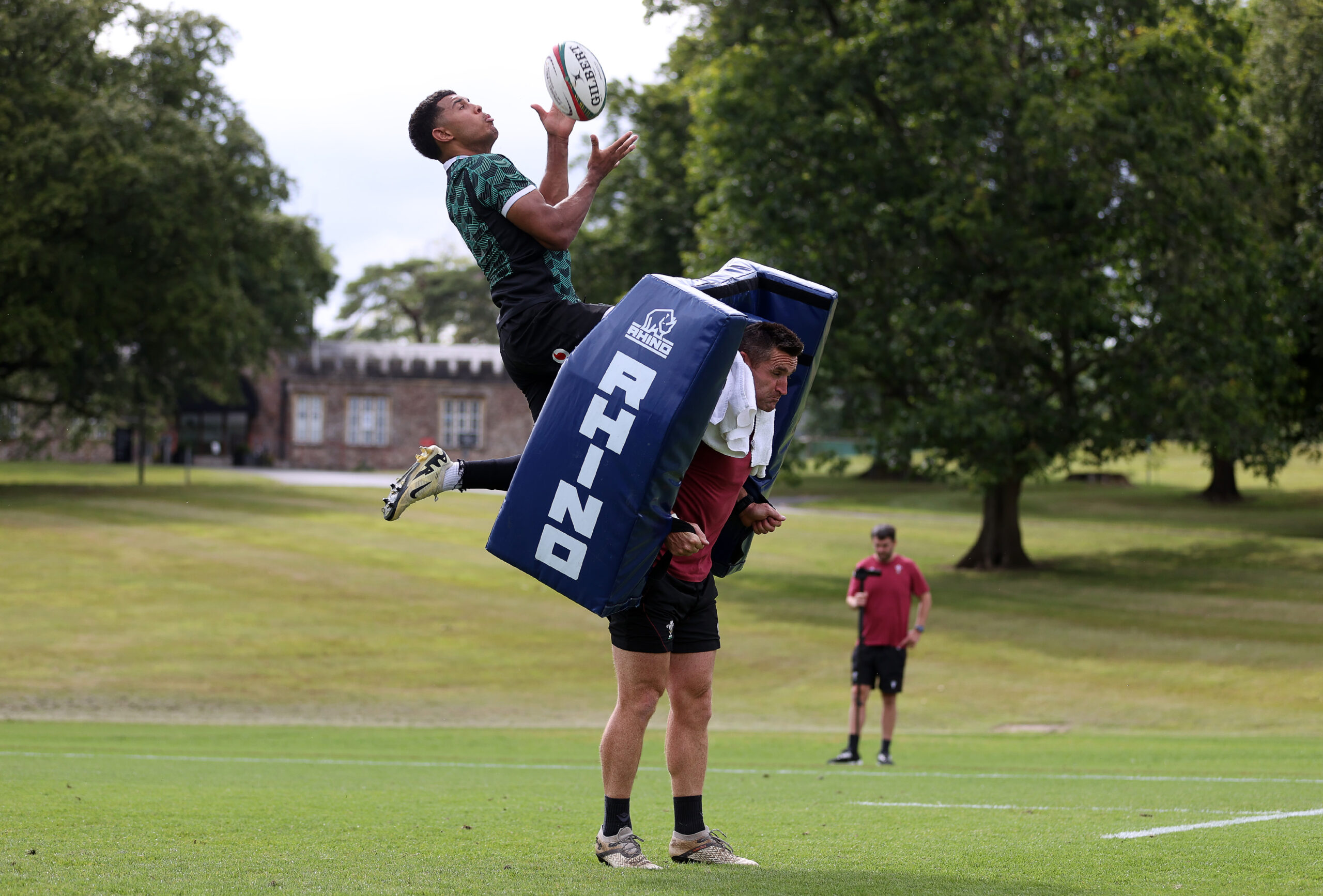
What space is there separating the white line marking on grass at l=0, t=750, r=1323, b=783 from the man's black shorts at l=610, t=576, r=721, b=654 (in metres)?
5.72

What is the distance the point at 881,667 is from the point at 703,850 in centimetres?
829

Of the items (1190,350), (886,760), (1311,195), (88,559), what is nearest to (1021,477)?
(1190,350)

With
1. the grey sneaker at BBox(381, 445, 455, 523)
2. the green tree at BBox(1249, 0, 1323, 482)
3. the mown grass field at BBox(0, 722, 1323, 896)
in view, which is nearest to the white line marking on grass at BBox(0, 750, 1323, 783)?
the mown grass field at BBox(0, 722, 1323, 896)

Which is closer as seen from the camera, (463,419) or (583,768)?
(583,768)

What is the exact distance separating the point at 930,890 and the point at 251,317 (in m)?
43.2

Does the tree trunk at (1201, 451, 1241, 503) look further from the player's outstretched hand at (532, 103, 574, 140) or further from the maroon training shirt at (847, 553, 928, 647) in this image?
the player's outstretched hand at (532, 103, 574, 140)

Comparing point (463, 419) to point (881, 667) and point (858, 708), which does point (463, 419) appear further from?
point (858, 708)

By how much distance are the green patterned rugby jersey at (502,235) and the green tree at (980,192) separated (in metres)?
20.8

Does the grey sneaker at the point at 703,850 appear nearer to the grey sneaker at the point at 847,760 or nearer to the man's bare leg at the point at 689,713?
the man's bare leg at the point at 689,713

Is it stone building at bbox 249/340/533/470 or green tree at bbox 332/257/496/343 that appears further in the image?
green tree at bbox 332/257/496/343

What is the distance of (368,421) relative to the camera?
70750 millimetres

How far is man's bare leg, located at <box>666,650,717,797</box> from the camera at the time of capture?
18.2ft

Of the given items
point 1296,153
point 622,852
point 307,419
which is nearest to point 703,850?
point 622,852

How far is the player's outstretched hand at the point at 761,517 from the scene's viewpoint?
5.89 m
